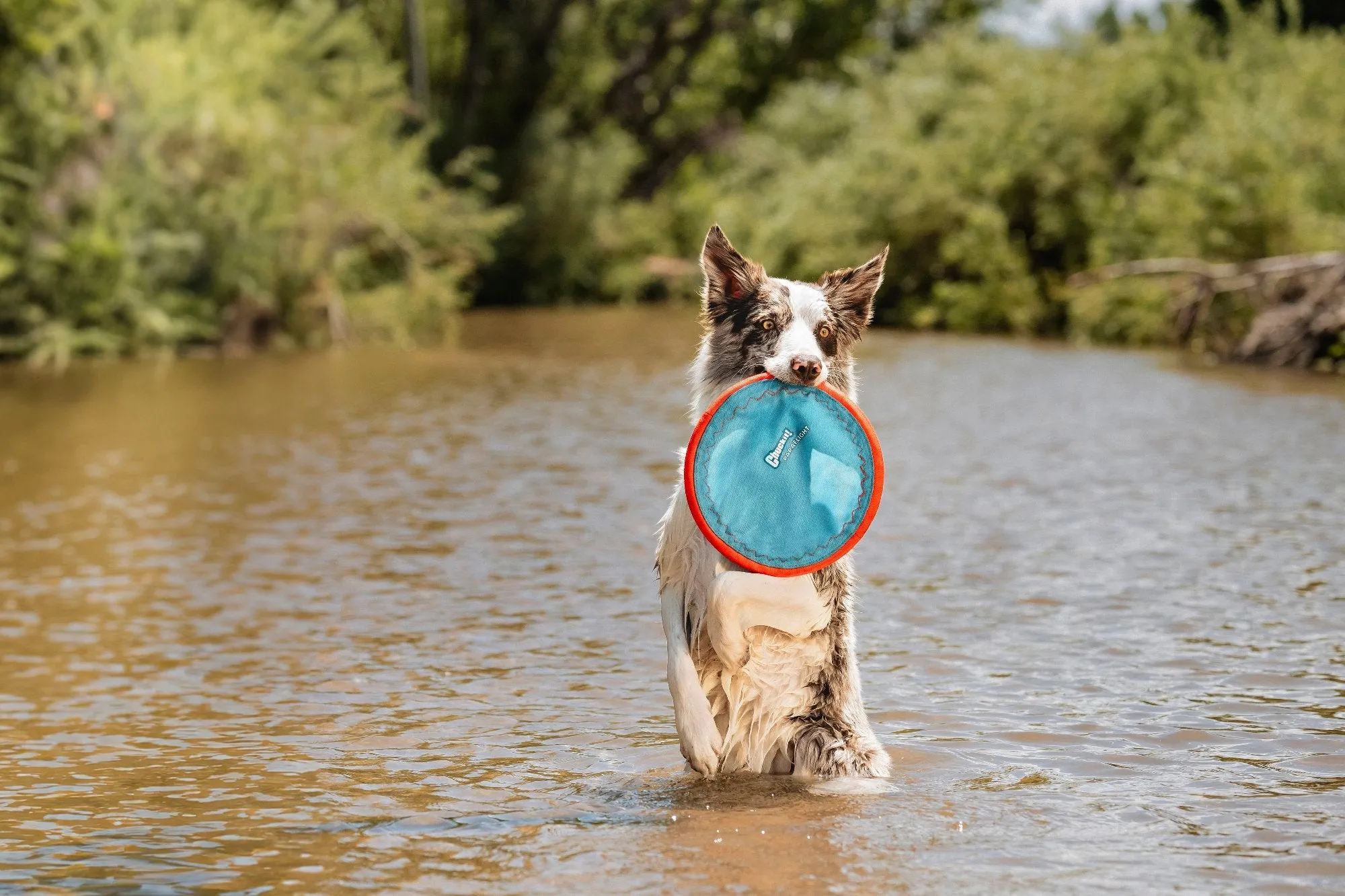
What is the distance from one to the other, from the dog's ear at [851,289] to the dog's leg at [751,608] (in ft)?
3.20

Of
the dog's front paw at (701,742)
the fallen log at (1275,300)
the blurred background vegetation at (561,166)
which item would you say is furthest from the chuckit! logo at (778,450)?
the blurred background vegetation at (561,166)

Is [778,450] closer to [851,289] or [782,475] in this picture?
[782,475]

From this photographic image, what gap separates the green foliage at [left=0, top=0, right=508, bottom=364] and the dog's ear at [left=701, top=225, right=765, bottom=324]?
17.7 m

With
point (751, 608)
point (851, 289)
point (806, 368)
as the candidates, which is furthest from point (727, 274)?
point (751, 608)

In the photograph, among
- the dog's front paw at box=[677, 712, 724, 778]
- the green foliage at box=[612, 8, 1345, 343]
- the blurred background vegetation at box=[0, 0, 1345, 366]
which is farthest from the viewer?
the green foliage at box=[612, 8, 1345, 343]

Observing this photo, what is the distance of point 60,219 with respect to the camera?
23141 millimetres

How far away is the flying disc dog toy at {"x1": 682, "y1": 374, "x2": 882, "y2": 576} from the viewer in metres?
5.95

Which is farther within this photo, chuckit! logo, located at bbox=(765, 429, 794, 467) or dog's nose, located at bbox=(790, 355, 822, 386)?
chuckit! logo, located at bbox=(765, 429, 794, 467)

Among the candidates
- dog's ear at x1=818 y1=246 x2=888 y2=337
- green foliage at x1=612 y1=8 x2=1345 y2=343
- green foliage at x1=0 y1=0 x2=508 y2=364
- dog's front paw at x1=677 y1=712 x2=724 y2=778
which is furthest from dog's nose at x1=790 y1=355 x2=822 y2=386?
green foliage at x1=612 y1=8 x2=1345 y2=343

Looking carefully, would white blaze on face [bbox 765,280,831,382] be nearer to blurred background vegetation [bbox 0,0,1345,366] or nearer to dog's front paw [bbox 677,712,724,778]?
dog's front paw [bbox 677,712,724,778]

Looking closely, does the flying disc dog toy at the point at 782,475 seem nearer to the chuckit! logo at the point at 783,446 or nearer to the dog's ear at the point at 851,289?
the chuckit! logo at the point at 783,446

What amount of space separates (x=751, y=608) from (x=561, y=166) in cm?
3596

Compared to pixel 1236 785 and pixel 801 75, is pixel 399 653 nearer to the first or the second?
pixel 1236 785

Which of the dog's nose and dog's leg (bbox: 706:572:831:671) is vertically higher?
the dog's nose
